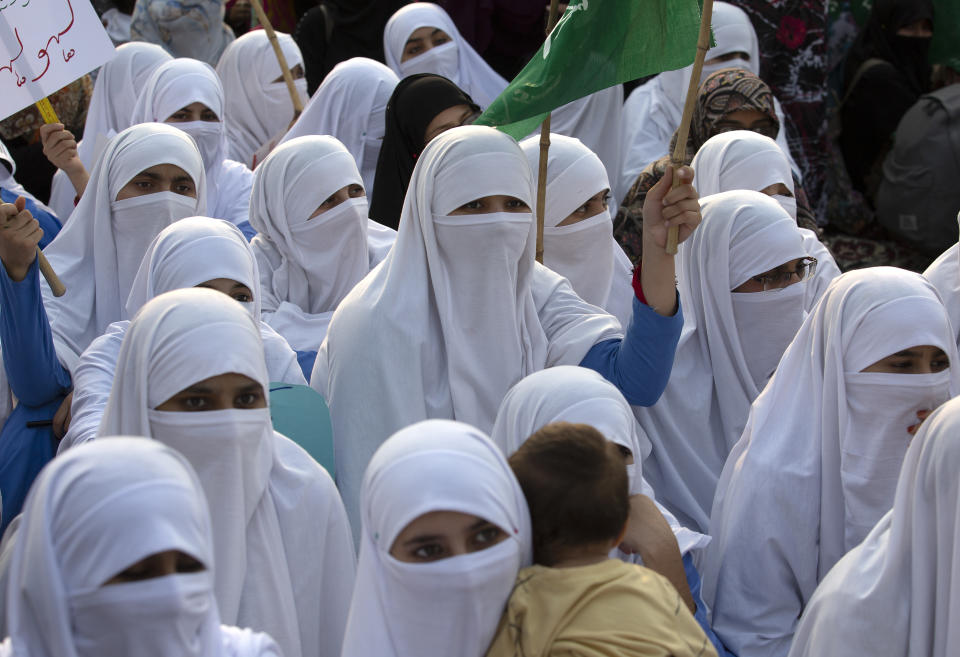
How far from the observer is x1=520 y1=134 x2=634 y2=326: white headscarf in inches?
175

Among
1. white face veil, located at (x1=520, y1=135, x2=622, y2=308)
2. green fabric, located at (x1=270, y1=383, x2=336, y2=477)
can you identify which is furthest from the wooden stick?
white face veil, located at (x1=520, y1=135, x2=622, y2=308)

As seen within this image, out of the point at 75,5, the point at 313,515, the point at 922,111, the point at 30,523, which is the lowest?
the point at 922,111

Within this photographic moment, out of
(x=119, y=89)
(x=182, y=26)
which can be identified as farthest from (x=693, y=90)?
(x=182, y=26)

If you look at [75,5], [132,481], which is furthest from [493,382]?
[75,5]

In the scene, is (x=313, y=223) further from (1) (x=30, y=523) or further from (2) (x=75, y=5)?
(1) (x=30, y=523)

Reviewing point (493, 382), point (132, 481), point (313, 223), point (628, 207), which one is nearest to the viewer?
point (132, 481)

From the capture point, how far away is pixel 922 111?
6.72 metres

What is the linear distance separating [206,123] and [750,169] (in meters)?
2.44

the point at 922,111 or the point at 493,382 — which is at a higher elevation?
the point at 493,382

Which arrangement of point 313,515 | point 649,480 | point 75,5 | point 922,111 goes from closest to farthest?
point 313,515 → point 649,480 → point 75,5 → point 922,111

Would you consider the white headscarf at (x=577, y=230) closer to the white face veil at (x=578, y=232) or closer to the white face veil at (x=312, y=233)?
the white face veil at (x=578, y=232)

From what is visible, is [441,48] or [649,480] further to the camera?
[441,48]

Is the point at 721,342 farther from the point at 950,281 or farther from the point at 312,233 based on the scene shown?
the point at 312,233

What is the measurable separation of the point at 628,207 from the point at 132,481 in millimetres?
3822
